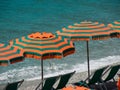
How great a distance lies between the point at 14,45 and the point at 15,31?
15580mm

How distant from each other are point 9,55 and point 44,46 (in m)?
0.87

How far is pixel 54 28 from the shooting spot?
24312mm

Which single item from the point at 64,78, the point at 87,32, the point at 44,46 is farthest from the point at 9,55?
the point at 87,32

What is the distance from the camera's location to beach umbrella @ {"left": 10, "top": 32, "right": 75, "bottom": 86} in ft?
24.4

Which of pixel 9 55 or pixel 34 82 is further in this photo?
pixel 34 82

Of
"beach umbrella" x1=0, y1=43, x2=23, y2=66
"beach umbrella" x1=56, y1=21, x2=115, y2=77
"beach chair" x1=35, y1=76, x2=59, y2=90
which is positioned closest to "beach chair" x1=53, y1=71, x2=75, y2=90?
"beach chair" x1=35, y1=76, x2=59, y2=90

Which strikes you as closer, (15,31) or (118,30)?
(118,30)

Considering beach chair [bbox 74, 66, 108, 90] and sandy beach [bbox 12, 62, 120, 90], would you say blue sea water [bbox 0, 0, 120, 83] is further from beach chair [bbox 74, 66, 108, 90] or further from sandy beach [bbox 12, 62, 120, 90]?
beach chair [bbox 74, 66, 108, 90]

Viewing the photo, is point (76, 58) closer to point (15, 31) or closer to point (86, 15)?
point (15, 31)

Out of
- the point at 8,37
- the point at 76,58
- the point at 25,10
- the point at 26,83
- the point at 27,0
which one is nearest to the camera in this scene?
the point at 26,83

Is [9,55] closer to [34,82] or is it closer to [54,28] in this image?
[34,82]

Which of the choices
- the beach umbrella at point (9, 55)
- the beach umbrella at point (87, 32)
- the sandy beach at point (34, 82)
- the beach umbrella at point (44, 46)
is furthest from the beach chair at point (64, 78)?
the sandy beach at point (34, 82)

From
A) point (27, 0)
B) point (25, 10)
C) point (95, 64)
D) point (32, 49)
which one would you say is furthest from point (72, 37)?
point (27, 0)

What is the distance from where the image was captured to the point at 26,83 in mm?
10461
